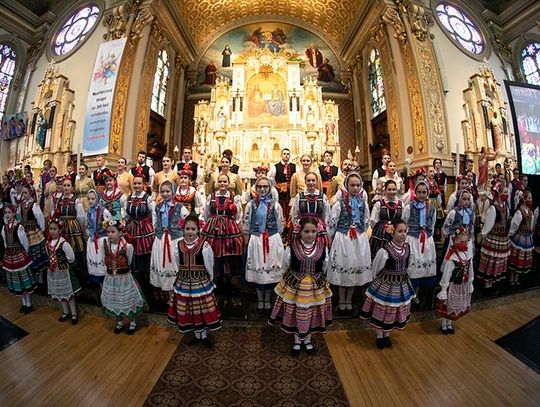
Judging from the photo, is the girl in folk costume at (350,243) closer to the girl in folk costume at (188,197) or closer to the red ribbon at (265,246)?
the red ribbon at (265,246)

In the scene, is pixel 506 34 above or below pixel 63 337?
above

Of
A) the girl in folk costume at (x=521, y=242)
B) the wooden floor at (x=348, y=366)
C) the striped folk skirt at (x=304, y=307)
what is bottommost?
the wooden floor at (x=348, y=366)

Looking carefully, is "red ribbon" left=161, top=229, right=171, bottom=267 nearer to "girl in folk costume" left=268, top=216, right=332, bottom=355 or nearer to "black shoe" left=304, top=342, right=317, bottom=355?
"girl in folk costume" left=268, top=216, right=332, bottom=355

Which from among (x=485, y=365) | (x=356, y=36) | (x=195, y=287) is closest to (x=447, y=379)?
(x=485, y=365)

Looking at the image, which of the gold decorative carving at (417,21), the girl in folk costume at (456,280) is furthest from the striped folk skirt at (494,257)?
the gold decorative carving at (417,21)

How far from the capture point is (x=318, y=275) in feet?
9.31

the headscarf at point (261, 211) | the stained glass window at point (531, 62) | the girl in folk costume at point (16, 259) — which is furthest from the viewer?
the stained glass window at point (531, 62)

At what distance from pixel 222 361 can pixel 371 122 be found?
12.7m

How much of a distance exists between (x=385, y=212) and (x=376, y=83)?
1104 cm

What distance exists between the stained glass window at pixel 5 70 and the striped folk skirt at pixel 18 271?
9743 millimetres

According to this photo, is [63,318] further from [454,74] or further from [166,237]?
[454,74]

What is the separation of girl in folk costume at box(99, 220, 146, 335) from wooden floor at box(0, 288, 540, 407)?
1.14 ft

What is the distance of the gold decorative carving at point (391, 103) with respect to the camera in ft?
34.6

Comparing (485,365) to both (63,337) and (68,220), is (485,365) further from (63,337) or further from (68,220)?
(68,220)
